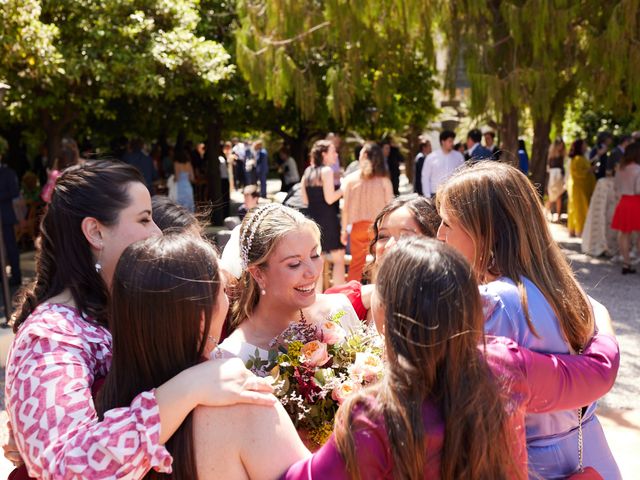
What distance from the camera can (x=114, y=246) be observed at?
2.29 meters

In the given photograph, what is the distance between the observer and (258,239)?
2986 millimetres

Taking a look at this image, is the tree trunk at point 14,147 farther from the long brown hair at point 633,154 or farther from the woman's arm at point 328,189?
the long brown hair at point 633,154

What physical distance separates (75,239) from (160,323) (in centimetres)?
64

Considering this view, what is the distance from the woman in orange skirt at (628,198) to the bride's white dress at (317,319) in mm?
8302

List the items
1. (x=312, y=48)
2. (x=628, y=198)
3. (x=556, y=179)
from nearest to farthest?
1. (x=628, y=198)
2. (x=312, y=48)
3. (x=556, y=179)

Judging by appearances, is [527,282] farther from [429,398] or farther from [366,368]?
[429,398]

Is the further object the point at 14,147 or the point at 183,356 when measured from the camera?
the point at 14,147

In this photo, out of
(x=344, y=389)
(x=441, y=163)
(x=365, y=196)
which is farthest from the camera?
(x=441, y=163)

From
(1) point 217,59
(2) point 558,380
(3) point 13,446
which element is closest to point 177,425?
(3) point 13,446

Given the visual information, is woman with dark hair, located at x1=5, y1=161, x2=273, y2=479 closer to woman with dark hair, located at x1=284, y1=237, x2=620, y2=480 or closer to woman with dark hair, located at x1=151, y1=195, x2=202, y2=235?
woman with dark hair, located at x1=284, y1=237, x2=620, y2=480

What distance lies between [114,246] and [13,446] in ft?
2.07

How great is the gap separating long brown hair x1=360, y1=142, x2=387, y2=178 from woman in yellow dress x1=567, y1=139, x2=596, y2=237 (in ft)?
20.9

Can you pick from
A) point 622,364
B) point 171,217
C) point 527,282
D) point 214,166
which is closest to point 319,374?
point 527,282

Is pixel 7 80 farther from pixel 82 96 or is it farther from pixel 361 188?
pixel 361 188
